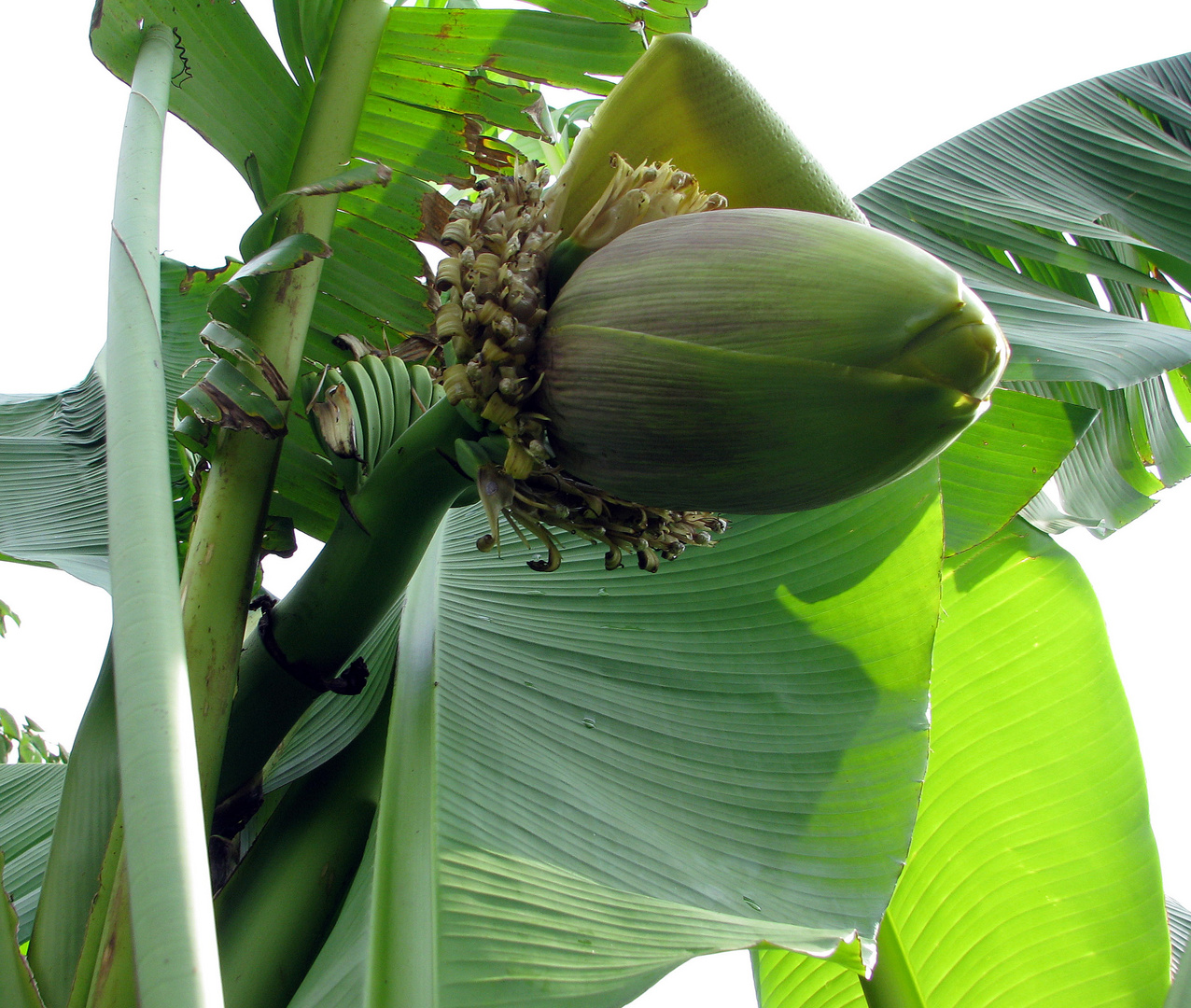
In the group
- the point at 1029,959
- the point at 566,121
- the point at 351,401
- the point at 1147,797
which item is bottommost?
the point at 1029,959

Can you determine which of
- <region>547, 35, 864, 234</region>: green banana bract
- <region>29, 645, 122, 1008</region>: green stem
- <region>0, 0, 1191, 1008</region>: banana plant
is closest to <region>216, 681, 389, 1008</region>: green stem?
<region>0, 0, 1191, 1008</region>: banana plant

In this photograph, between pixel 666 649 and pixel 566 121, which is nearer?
pixel 666 649

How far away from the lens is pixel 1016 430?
46.3 inches

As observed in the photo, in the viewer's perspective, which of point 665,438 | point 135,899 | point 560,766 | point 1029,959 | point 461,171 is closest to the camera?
point 135,899

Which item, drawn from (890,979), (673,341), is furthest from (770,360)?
(890,979)

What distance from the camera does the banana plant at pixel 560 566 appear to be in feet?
1.73

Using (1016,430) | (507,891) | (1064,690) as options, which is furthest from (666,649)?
(1064,690)

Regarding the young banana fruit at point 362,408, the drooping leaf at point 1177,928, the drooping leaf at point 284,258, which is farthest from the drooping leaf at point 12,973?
the drooping leaf at point 1177,928

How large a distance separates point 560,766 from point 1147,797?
0.98m

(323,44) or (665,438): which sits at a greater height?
(323,44)

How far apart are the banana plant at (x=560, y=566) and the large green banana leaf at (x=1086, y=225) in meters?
0.02

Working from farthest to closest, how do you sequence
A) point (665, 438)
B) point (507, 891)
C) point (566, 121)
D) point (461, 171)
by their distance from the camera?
point (566, 121) → point (461, 171) → point (507, 891) → point (665, 438)

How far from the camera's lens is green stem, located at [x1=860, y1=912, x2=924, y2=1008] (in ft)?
3.47

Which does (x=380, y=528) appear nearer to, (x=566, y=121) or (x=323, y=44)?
(x=323, y=44)
